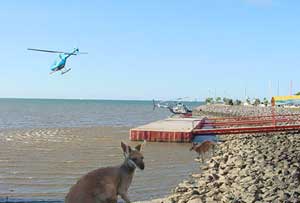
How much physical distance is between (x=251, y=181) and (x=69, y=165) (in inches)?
362

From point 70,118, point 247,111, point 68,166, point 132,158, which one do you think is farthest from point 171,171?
point 247,111

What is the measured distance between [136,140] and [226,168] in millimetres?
13043

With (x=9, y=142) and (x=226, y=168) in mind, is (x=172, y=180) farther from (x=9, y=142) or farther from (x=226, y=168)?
(x=9, y=142)

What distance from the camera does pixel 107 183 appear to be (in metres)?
5.63

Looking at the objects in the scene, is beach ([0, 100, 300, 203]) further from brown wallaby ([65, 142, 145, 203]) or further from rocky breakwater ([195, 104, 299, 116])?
rocky breakwater ([195, 104, 299, 116])

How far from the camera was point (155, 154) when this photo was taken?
21.0m

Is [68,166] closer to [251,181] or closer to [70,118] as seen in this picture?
[251,181]

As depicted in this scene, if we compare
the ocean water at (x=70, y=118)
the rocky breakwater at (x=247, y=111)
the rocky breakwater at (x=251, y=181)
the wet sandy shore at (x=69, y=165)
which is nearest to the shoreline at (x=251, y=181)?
the rocky breakwater at (x=251, y=181)

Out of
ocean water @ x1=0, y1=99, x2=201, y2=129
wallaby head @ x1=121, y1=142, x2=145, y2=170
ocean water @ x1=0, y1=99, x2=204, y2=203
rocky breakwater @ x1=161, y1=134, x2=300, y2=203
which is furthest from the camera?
ocean water @ x1=0, y1=99, x2=201, y2=129

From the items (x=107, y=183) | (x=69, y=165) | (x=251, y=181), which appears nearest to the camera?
(x=107, y=183)

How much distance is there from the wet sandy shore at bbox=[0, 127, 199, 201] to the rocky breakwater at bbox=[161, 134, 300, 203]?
1.15 metres

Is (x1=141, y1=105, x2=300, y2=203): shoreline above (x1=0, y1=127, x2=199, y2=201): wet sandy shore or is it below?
above

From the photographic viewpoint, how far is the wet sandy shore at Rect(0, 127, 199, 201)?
12773mm

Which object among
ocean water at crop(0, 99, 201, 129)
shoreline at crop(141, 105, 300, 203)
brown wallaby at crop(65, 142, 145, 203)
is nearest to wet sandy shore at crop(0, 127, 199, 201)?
shoreline at crop(141, 105, 300, 203)
